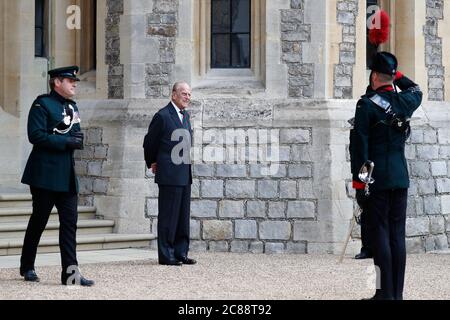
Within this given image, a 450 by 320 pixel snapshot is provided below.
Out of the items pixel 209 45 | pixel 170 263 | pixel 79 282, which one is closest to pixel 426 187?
pixel 209 45

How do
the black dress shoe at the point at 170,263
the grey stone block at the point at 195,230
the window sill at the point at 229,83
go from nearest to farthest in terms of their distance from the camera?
the black dress shoe at the point at 170,263 < the grey stone block at the point at 195,230 < the window sill at the point at 229,83

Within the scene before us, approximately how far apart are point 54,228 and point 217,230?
176cm

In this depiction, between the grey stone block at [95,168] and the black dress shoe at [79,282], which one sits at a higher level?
the grey stone block at [95,168]

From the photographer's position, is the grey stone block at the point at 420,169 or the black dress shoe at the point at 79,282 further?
the grey stone block at the point at 420,169

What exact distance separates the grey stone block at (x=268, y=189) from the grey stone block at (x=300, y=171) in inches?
8.3

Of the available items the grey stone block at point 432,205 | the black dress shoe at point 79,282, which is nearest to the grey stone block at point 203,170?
the grey stone block at point 432,205

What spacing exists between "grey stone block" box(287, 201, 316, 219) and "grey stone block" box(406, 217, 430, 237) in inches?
46.8

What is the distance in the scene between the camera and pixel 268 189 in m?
11.5

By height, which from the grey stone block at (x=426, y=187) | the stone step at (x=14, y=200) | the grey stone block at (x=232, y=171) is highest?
→ the grey stone block at (x=232, y=171)

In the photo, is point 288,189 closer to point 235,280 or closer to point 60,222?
point 235,280

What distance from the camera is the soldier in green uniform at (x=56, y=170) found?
26.8ft
